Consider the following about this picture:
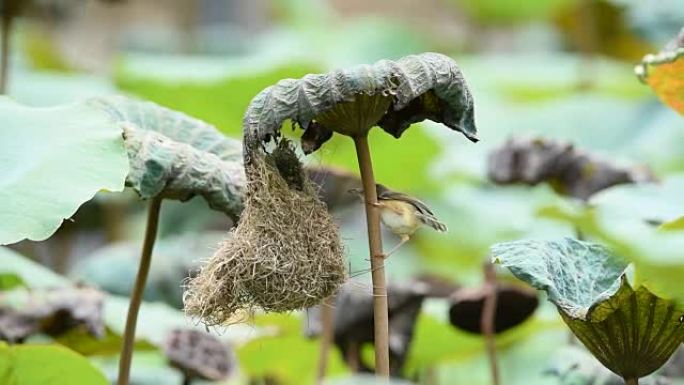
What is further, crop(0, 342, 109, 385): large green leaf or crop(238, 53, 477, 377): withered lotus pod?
crop(0, 342, 109, 385): large green leaf

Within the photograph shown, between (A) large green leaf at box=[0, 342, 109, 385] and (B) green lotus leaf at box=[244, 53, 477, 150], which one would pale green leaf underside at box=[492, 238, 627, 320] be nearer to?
(B) green lotus leaf at box=[244, 53, 477, 150]

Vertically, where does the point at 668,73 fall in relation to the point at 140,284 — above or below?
above

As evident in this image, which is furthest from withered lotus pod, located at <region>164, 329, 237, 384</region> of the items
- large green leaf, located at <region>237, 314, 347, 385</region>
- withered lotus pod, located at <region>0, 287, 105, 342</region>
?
large green leaf, located at <region>237, 314, 347, 385</region>

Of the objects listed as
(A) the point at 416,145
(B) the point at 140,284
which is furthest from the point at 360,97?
(A) the point at 416,145

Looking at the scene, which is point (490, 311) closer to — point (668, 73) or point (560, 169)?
point (560, 169)

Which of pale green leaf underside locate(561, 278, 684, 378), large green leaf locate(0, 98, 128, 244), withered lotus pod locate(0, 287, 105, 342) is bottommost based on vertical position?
withered lotus pod locate(0, 287, 105, 342)
